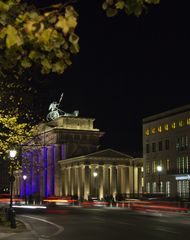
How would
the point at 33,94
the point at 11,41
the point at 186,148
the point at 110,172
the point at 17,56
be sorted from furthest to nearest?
the point at 110,172 → the point at 186,148 → the point at 33,94 → the point at 17,56 → the point at 11,41

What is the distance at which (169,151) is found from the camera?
318ft

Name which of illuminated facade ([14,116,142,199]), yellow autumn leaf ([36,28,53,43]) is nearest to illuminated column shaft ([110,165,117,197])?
illuminated facade ([14,116,142,199])

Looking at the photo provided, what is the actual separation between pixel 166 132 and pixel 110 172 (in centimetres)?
3963

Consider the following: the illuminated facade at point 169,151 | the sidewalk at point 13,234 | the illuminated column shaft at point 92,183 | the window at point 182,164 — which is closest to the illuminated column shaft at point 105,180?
the illuminated column shaft at point 92,183

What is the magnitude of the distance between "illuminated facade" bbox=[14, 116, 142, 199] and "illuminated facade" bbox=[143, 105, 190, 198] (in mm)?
25051

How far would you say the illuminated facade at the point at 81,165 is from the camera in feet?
425

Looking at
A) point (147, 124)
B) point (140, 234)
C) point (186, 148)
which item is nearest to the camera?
point (140, 234)

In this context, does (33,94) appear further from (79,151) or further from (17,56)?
→ (79,151)

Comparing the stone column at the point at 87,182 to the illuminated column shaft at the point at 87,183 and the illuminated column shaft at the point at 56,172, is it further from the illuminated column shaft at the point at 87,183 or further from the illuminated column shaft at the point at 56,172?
the illuminated column shaft at the point at 56,172

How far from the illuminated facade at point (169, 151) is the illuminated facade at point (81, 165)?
986 inches

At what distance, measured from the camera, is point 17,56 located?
7.16 m

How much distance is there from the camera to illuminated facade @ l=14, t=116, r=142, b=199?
425 ft

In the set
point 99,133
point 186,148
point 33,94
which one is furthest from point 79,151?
point 33,94

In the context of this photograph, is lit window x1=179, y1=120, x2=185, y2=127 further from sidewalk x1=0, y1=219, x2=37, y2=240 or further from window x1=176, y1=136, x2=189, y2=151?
sidewalk x1=0, y1=219, x2=37, y2=240
